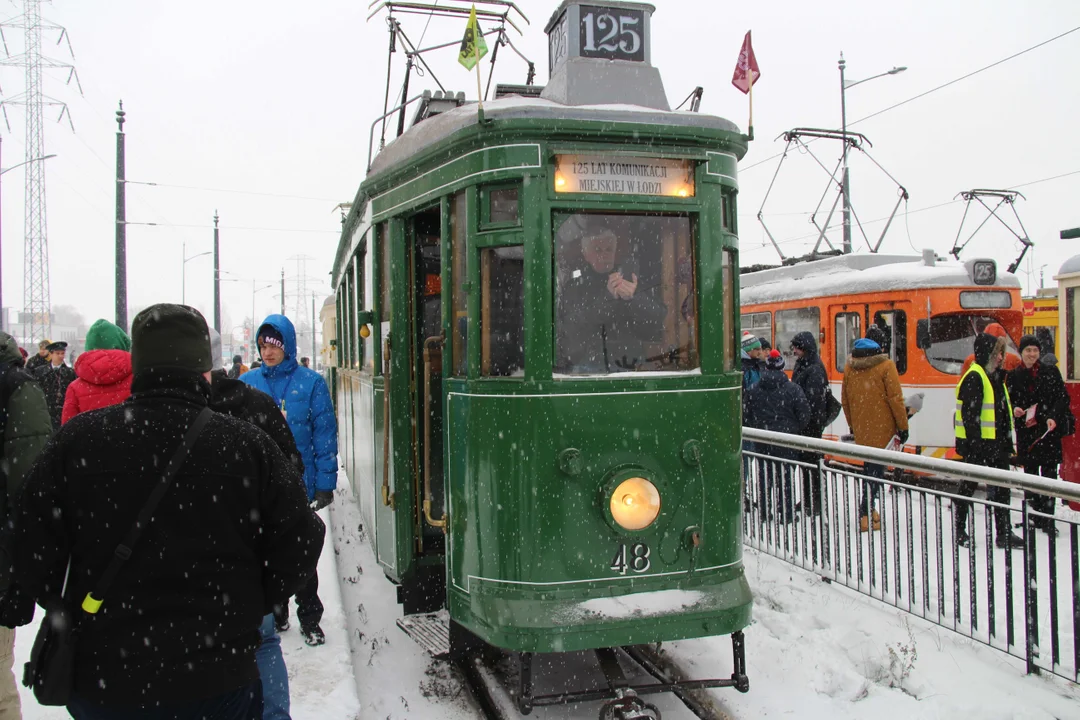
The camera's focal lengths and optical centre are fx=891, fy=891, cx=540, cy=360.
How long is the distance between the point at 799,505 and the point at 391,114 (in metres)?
4.40

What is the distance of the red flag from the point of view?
498cm

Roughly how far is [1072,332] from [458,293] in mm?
8055

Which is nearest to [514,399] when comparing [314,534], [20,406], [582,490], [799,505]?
[582,490]

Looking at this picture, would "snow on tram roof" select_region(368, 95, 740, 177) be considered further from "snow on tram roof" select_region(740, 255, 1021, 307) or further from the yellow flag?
"snow on tram roof" select_region(740, 255, 1021, 307)

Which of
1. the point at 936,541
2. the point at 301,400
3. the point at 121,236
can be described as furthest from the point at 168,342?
the point at 121,236

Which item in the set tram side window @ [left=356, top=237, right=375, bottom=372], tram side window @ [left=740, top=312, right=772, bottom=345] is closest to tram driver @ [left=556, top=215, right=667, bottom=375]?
tram side window @ [left=356, top=237, right=375, bottom=372]

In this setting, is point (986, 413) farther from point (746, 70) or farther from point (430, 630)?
point (430, 630)

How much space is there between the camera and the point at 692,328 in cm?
457

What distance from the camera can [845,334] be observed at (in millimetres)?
12836

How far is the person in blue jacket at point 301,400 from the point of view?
18.4 ft

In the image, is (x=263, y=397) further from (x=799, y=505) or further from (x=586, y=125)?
(x=799, y=505)

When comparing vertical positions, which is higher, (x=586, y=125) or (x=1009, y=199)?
(x=1009, y=199)

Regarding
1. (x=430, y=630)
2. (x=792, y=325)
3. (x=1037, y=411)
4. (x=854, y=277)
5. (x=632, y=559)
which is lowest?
(x=430, y=630)

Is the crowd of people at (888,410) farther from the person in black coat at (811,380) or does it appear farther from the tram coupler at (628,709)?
the tram coupler at (628,709)
